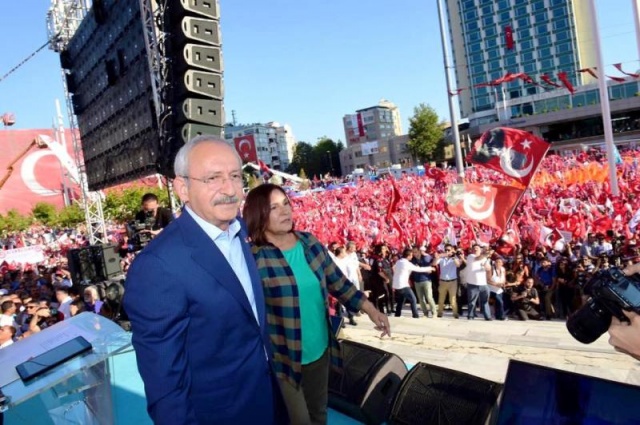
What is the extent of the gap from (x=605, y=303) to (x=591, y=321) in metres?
0.10

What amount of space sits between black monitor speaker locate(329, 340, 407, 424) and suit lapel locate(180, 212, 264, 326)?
77.7 inches

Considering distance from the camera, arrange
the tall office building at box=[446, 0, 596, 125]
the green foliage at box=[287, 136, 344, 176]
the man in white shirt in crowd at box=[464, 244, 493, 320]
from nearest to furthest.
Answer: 1. the man in white shirt in crowd at box=[464, 244, 493, 320]
2. the tall office building at box=[446, 0, 596, 125]
3. the green foliage at box=[287, 136, 344, 176]

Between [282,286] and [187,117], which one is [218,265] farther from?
[187,117]

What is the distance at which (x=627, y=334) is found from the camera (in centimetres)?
157

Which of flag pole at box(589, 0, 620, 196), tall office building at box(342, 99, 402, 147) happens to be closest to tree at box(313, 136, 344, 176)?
tall office building at box(342, 99, 402, 147)

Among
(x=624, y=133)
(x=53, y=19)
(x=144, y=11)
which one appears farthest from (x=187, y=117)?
(x=624, y=133)

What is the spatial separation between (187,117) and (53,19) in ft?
35.6

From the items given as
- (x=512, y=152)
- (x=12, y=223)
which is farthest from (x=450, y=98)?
(x=12, y=223)

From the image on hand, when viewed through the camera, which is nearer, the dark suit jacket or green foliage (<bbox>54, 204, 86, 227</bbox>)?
the dark suit jacket

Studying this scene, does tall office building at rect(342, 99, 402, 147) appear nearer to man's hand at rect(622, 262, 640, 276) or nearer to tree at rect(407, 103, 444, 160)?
tree at rect(407, 103, 444, 160)

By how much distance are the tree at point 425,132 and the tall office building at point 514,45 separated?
37.0 ft

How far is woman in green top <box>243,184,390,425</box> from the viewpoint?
2320 mm

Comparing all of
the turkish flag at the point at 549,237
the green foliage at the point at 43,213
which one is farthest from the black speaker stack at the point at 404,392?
the green foliage at the point at 43,213

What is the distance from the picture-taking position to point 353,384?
3.52 metres
